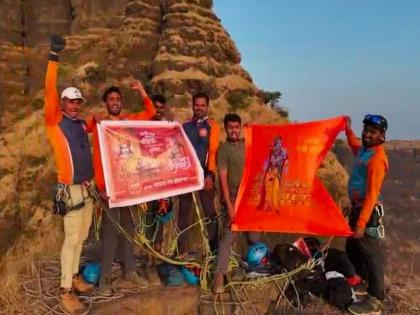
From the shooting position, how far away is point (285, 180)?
5.45 metres

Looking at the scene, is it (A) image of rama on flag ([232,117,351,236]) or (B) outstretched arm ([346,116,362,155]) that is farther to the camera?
(B) outstretched arm ([346,116,362,155])

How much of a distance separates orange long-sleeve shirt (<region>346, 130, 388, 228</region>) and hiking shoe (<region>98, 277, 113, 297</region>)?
9.91ft

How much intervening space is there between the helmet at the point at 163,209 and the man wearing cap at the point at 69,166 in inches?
40.2

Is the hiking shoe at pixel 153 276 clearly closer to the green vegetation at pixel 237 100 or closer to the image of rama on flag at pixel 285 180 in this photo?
the image of rama on flag at pixel 285 180

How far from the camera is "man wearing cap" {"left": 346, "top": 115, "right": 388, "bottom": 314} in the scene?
4.77 m

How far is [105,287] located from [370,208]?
323 cm

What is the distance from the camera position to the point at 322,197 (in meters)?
5.32

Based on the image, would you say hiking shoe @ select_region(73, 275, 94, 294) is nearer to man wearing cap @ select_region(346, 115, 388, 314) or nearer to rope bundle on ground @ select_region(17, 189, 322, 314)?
rope bundle on ground @ select_region(17, 189, 322, 314)

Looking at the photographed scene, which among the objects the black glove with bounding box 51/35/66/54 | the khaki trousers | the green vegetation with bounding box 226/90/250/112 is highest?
the black glove with bounding box 51/35/66/54

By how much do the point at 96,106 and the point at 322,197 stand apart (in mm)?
14381

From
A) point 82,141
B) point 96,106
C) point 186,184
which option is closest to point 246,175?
point 186,184

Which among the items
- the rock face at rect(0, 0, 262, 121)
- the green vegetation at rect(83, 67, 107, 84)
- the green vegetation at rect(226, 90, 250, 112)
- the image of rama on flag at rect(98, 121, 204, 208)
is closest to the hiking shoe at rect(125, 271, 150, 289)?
the image of rama on flag at rect(98, 121, 204, 208)

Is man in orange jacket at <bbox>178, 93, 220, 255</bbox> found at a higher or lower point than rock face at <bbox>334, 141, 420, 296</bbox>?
higher

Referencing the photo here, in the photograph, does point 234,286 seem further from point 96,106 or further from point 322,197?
point 96,106
